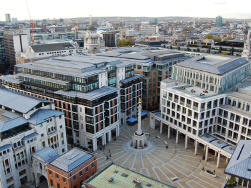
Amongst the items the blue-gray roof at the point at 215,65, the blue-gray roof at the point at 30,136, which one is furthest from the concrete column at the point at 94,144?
the blue-gray roof at the point at 215,65

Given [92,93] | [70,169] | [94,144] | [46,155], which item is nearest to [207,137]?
[94,144]

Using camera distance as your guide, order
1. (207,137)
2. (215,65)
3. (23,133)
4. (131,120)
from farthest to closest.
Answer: (131,120) → (215,65) → (207,137) → (23,133)

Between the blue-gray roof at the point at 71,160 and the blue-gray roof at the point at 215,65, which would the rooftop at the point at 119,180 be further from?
the blue-gray roof at the point at 215,65

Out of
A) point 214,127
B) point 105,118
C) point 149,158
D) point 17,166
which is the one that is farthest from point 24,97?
point 214,127

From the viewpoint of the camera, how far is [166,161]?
304ft

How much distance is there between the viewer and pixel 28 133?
256 feet

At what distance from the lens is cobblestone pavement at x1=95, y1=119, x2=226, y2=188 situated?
82000mm

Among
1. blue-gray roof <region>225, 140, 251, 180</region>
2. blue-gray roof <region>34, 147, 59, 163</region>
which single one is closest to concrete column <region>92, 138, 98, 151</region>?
blue-gray roof <region>34, 147, 59, 163</region>

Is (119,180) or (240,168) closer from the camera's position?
(240,168)

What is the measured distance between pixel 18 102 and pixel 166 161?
58826 millimetres

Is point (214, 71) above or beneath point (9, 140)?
above

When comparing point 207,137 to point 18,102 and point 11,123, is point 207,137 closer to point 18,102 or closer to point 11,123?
point 11,123

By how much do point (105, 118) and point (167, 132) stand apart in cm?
3335

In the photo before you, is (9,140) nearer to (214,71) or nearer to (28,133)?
(28,133)
